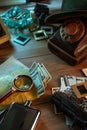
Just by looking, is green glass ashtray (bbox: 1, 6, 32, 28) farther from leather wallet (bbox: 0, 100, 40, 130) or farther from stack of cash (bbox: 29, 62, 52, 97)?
leather wallet (bbox: 0, 100, 40, 130)

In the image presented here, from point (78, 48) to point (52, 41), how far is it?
0.11m

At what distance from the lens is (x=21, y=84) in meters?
0.90

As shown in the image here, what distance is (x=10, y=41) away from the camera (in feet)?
3.64

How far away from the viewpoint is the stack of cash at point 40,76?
0.90 metres

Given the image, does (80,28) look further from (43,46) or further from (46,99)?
(46,99)

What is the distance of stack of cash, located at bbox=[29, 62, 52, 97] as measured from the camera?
0.90m

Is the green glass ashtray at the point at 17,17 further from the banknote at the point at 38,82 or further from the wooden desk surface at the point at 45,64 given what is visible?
the banknote at the point at 38,82

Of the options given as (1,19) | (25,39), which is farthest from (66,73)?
(1,19)

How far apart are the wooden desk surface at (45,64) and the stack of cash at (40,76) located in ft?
0.09

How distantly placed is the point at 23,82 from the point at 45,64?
14 centimetres

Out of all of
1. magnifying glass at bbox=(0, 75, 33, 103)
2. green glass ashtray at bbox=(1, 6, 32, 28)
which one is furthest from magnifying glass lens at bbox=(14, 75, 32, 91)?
green glass ashtray at bbox=(1, 6, 32, 28)

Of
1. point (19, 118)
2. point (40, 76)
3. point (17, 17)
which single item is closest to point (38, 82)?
point (40, 76)

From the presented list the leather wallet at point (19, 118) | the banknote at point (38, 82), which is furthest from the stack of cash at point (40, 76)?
the leather wallet at point (19, 118)

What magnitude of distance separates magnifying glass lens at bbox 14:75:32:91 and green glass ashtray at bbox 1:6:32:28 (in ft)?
0.99
